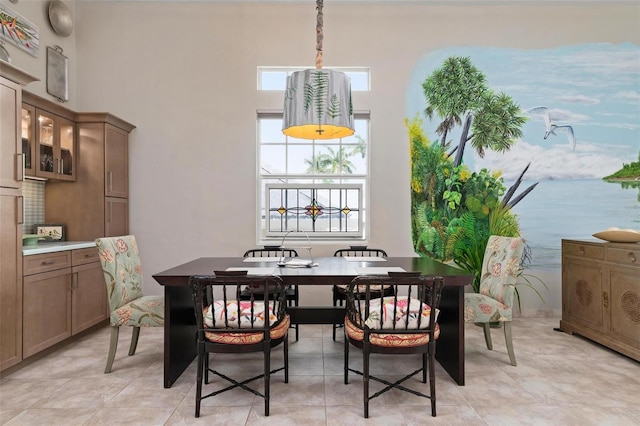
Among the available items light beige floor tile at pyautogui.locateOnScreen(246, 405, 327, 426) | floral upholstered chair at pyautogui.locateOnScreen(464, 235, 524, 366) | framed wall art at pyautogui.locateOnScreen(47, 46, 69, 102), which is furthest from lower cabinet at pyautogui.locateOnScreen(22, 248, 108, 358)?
floral upholstered chair at pyautogui.locateOnScreen(464, 235, 524, 366)

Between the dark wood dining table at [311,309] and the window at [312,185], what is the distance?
4.61 ft

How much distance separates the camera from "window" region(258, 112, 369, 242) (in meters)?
4.50

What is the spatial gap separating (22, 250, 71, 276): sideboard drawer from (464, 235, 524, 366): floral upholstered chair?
3.32 m

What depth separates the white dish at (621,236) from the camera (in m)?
3.12

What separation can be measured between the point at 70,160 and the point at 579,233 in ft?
18.3

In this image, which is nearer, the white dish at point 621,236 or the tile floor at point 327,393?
the tile floor at point 327,393

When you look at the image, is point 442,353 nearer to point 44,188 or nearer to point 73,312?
point 73,312

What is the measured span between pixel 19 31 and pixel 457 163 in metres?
4.64

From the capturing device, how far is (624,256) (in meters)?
3.07

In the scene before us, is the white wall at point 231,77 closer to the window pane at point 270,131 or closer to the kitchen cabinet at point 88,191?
the window pane at point 270,131

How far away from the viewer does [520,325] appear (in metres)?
4.02

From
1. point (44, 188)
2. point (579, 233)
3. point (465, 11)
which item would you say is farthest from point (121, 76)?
point (579, 233)

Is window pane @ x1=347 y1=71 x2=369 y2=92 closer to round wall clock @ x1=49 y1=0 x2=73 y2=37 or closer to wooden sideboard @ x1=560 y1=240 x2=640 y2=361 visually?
wooden sideboard @ x1=560 y1=240 x2=640 y2=361

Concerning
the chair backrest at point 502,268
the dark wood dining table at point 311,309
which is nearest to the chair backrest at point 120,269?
the dark wood dining table at point 311,309
